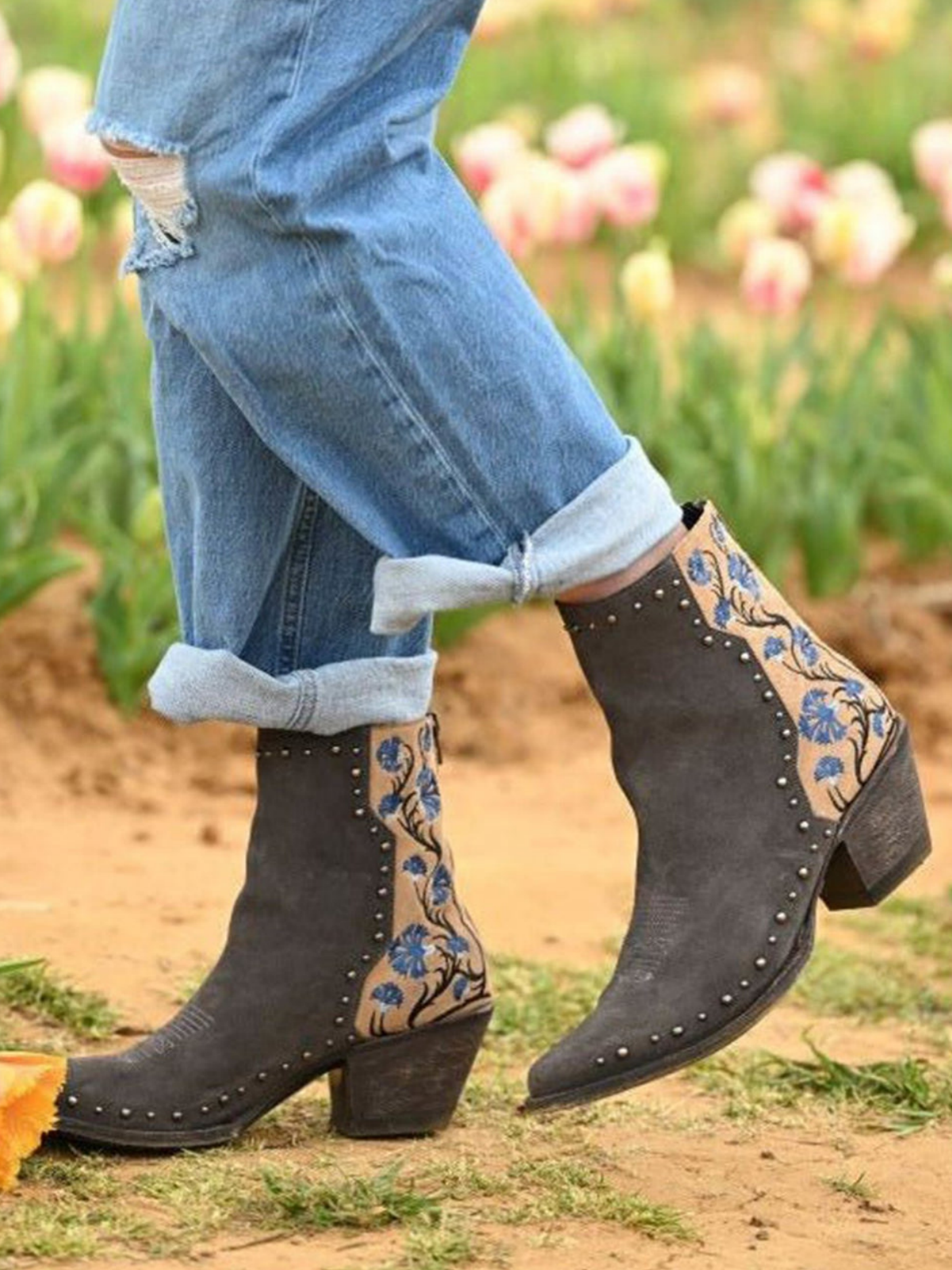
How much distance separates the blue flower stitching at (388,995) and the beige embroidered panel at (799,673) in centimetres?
37

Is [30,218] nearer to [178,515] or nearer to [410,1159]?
[178,515]

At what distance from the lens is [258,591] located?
1957 mm

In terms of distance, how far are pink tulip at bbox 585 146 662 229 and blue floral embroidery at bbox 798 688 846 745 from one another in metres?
2.39

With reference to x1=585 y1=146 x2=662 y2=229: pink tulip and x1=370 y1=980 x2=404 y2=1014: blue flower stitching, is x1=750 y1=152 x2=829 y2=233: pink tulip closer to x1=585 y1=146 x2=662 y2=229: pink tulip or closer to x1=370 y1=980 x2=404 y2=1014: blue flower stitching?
x1=585 y1=146 x2=662 y2=229: pink tulip

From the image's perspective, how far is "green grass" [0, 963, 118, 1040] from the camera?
2.34 metres

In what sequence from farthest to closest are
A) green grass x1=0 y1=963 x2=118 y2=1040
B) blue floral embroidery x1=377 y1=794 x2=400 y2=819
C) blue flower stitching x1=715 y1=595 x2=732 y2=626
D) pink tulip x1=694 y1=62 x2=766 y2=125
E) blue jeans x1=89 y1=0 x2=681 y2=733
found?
pink tulip x1=694 y1=62 x2=766 y2=125 < green grass x1=0 y1=963 x2=118 y2=1040 < blue floral embroidery x1=377 y1=794 x2=400 y2=819 < blue flower stitching x1=715 y1=595 x2=732 y2=626 < blue jeans x1=89 y1=0 x2=681 y2=733

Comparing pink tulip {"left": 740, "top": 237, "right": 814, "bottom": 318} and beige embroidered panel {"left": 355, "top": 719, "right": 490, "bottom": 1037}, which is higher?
pink tulip {"left": 740, "top": 237, "right": 814, "bottom": 318}

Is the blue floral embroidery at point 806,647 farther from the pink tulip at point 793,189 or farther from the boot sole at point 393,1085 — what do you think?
the pink tulip at point 793,189

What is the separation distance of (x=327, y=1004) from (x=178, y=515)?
1.30 ft

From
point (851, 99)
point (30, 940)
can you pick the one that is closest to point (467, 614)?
point (30, 940)

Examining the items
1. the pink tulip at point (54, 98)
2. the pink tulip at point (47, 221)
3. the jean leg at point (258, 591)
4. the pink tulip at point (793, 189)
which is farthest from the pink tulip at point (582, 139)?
the jean leg at point (258, 591)

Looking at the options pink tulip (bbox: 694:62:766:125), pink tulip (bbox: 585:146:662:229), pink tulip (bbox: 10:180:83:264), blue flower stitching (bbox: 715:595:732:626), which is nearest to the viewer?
blue flower stitching (bbox: 715:595:732:626)

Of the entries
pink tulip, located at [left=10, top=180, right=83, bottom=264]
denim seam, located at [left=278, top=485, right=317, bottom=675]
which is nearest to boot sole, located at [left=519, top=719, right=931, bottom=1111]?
denim seam, located at [left=278, top=485, right=317, bottom=675]

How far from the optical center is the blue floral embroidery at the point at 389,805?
2.00 m
